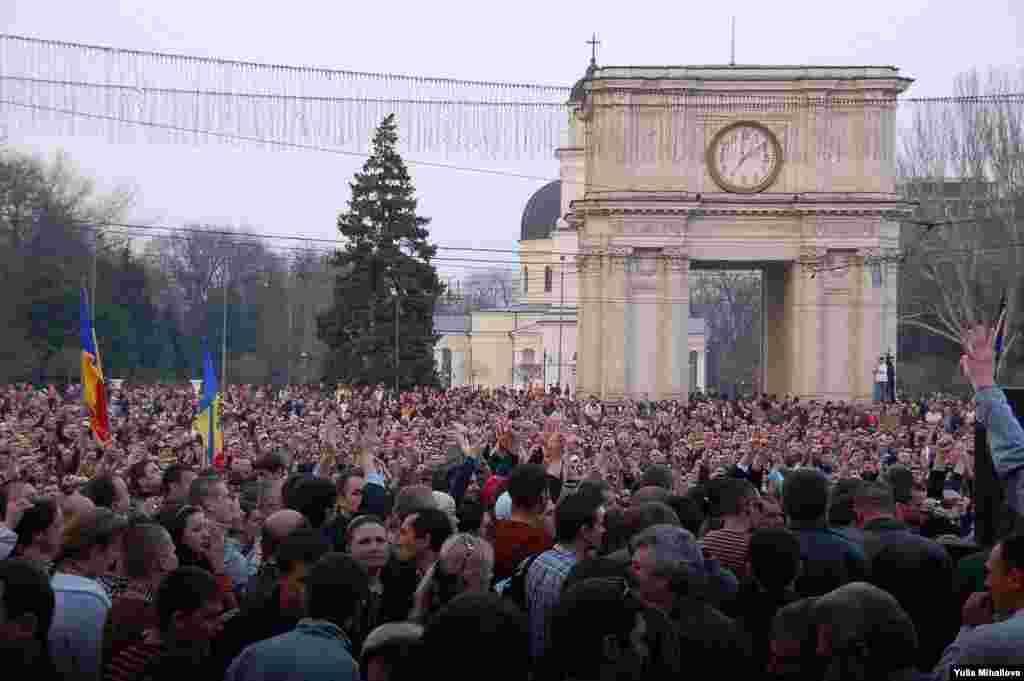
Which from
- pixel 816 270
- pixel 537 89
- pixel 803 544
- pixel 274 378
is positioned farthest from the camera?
pixel 274 378

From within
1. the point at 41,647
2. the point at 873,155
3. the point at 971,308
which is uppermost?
the point at 873,155

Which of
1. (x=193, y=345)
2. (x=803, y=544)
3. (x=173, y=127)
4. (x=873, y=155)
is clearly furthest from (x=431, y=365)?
(x=803, y=544)

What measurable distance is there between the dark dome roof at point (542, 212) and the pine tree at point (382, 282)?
44056 millimetres

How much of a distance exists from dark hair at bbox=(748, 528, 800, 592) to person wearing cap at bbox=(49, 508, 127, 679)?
10.5 feet

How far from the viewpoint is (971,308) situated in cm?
6606

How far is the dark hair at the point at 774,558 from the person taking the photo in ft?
27.8

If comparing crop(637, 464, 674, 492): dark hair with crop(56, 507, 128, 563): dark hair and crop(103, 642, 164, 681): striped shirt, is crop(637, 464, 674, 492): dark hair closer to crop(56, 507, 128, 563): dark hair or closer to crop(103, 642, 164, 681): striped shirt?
crop(56, 507, 128, 563): dark hair

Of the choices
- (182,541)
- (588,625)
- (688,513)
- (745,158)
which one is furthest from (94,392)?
(745,158)

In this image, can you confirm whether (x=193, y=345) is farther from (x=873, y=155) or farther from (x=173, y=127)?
(x=173, y=127)

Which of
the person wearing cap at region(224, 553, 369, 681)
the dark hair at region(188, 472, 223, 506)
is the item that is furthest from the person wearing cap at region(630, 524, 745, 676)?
the dark hair at region(188, 472, 223, 506)

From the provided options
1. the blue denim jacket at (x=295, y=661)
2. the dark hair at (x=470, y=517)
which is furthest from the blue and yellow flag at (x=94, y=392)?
the blue denim jacket at (x=295, y=661)

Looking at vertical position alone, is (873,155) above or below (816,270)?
above

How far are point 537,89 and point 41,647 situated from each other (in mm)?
24826

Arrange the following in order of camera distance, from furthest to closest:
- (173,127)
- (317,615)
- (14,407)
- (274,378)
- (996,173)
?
(274,378), (996,173), (14,407), (173,127), (317,615)
